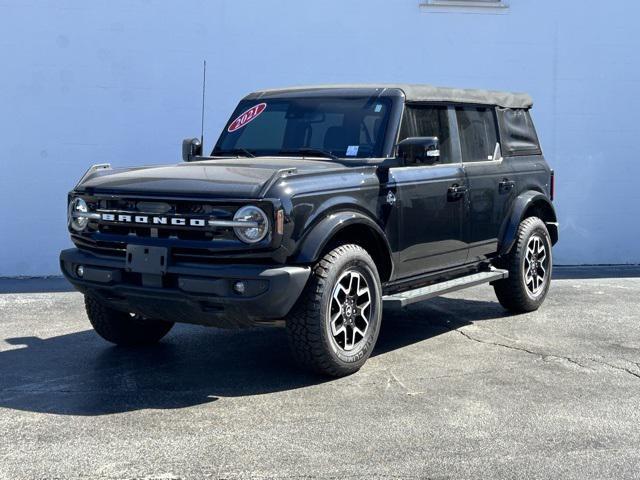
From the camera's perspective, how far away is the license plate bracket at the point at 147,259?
5082 mm

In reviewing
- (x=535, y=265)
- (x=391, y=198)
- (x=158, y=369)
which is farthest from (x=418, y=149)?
(x=535, y=265)

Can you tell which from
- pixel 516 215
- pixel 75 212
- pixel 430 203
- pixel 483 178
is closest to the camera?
pixel 75 212

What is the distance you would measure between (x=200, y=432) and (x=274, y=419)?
1.41 ft

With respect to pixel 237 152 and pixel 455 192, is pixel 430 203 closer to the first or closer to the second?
pixel 455 192

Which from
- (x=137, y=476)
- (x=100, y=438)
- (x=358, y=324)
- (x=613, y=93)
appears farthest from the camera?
(x=613, y=93)

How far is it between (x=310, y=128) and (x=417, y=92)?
857 millimetres

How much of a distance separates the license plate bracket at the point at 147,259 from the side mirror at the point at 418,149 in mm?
1760

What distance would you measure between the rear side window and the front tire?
8.29 ft

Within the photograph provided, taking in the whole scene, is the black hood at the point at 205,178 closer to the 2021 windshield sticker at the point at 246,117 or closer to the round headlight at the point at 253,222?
the round headlight at the point at 253,222

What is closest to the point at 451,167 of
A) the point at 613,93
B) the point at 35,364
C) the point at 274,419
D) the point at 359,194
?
the point at 359,194

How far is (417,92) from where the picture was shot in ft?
21.2

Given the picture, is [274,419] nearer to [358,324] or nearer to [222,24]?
[358,324]

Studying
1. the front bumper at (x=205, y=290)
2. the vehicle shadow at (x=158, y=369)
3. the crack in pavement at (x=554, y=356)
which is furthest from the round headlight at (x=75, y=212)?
the crack in pavement at (x=554, y=356)

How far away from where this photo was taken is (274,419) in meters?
4.62
